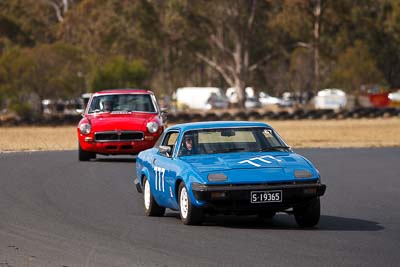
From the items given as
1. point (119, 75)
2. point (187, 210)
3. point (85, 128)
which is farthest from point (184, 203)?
point (119, 75)

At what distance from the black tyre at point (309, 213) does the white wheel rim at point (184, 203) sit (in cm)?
117

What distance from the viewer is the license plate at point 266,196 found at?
37.7 feet

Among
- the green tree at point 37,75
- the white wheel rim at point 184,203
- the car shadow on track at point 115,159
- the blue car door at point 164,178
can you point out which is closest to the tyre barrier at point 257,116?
the green tree at point 37,75

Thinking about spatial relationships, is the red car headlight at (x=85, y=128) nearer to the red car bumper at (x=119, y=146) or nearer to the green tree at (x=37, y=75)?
the red car bumper at (x=119, y=146)

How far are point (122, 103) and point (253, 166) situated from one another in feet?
47.8

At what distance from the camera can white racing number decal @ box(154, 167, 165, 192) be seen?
12.9m

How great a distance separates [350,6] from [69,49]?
2096 centimetres

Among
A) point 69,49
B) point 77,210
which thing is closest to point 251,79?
point 69,49

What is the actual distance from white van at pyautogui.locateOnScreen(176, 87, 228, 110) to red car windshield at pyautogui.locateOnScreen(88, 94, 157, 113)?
230 ft

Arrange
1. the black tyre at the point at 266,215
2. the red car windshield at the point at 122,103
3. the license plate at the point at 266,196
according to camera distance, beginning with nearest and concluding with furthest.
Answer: the license plate at the point at 266,196 → the black tyre at the point at 266,215 → the red car windshield at the point at 122,103

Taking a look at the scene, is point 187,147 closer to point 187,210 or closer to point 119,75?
point 187,210

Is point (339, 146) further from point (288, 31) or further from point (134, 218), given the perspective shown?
point (288, 31)

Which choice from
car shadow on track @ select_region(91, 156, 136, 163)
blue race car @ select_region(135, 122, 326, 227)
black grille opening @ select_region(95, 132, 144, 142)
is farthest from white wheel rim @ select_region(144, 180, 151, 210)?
car shadow on track @ select_region(91, 156, 136, 163)

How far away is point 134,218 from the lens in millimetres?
13570
